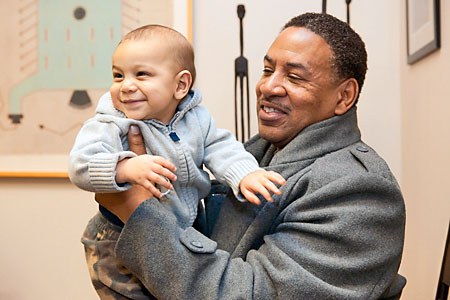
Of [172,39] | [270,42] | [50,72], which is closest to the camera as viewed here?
[172,39]

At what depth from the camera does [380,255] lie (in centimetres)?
108

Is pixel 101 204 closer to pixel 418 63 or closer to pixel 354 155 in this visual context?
pixel 354 155

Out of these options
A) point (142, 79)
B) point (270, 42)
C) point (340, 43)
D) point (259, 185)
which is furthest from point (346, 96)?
point (270, 42)

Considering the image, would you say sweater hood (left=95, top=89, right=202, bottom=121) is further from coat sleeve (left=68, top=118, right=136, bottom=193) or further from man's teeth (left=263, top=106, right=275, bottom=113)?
man's teeth (left=263, top=106, right=275, bottom=113)

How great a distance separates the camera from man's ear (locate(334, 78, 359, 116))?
138 centimetres

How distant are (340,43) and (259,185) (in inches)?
18.1

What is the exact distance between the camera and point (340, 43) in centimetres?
134

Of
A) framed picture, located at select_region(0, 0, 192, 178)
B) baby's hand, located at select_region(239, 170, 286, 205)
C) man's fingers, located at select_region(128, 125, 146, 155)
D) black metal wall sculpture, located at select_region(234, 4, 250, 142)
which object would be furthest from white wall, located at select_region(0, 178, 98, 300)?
baby's hand, located at select_region(239, 170, 286, 205)

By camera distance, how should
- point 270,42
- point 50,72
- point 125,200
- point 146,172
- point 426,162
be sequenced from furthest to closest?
point 50,72 < point 270,42 < point 426,162 < point 125,200 < point 146,172

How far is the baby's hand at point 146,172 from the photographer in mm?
1013

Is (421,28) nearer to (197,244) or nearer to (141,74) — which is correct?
(141,74)

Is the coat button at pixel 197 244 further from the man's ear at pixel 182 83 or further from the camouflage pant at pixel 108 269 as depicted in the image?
the man's ear at pixel 182 83

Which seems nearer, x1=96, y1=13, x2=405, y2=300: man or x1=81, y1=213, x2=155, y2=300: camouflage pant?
x1=96, y1=13, x2=405, y2=300: man

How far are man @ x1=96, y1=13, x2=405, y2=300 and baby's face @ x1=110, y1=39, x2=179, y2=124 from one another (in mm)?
74
